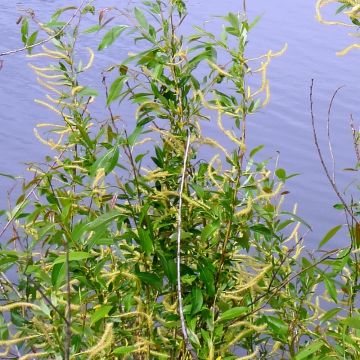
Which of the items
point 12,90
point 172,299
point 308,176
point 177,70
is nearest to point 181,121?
point 177,70

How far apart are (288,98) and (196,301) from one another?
7533mm

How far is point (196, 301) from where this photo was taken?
2.15 m

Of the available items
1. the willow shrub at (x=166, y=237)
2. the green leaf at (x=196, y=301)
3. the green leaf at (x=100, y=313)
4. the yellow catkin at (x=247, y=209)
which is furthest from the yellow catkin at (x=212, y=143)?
the green leaf at (x=100, y=313)

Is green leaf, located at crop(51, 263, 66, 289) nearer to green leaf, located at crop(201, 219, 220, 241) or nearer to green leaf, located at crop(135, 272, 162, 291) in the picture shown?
green leaf, located at crop(135, 272, 162, 291)

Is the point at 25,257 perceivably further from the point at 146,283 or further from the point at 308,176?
the point at 308,176

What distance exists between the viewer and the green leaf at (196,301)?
6.97 feet

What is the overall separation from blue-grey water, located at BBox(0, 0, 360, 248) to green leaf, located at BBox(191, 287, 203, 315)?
3721 mm

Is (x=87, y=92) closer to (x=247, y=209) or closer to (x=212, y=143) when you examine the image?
(x=212, y=143)

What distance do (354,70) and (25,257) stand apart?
8.76 metres

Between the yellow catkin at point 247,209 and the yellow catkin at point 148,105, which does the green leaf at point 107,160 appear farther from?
the yellow catkin at point 247,209

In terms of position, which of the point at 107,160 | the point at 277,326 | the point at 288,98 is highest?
the point at 107,160

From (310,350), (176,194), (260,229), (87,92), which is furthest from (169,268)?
(87,92)

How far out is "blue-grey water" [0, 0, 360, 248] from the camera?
7.22 metres

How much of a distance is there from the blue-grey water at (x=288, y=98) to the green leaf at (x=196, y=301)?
3.72m
